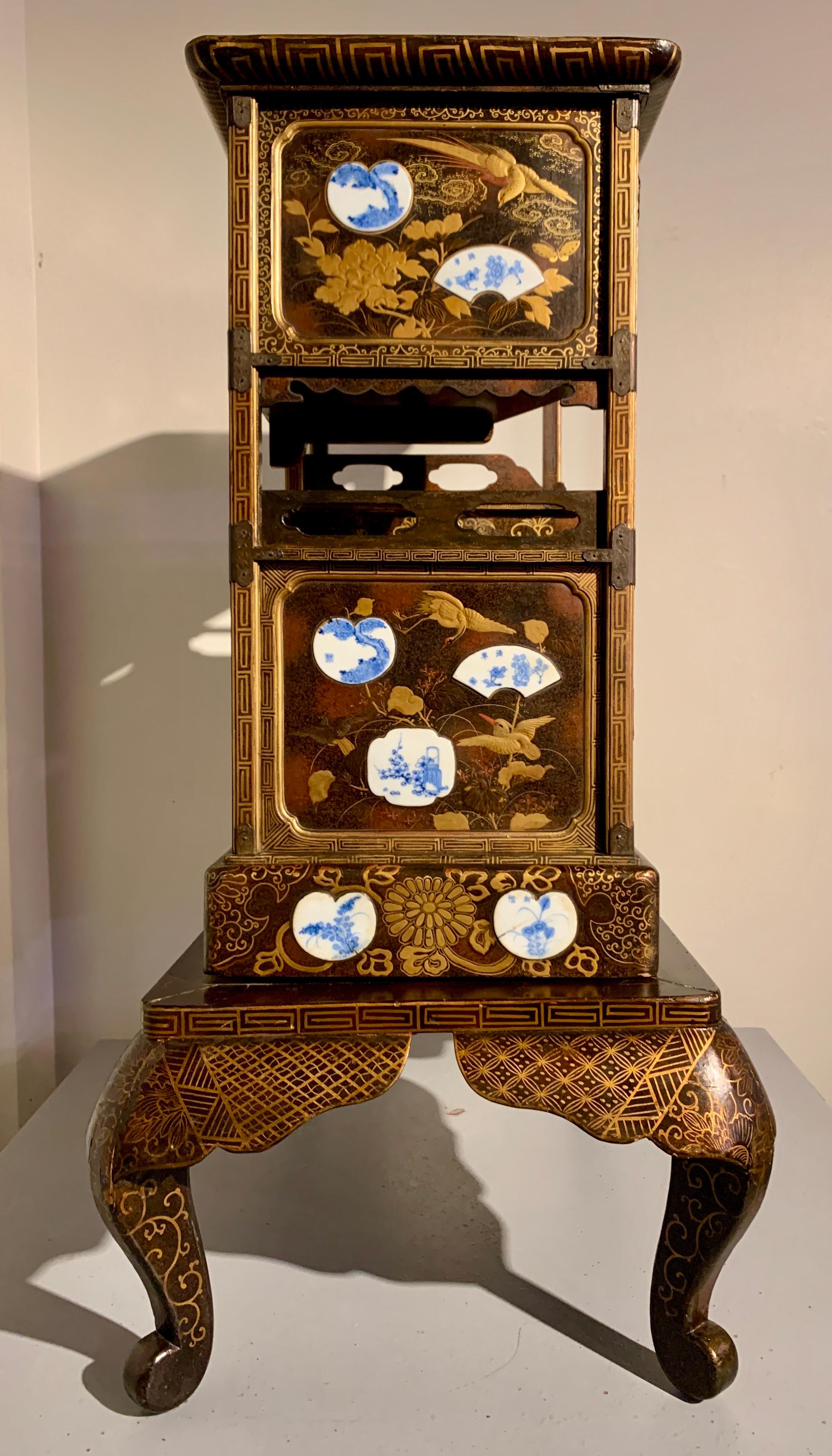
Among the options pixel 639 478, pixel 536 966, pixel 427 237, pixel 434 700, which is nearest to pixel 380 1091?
pixel 536 966

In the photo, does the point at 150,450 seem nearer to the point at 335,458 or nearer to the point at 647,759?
the point at 335,458

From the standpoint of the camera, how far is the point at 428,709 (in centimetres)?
126

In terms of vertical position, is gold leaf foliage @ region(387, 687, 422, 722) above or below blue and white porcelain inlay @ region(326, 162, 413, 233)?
below

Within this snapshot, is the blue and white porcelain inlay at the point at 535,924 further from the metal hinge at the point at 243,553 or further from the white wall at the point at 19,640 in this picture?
the white wall at the point at 19,640

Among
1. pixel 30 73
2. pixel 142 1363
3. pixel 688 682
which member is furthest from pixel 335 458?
pixel 142 1363

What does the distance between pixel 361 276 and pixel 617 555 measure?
475 mm

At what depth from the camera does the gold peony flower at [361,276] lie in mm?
1220

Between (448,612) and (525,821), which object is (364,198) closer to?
(448,612)

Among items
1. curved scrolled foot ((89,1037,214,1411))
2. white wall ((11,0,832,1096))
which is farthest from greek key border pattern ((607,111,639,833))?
white wall ((11,0,832,1096))

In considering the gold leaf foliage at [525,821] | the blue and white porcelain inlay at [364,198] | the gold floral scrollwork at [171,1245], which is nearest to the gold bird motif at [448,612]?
the gold leaf foliage at [525,821]

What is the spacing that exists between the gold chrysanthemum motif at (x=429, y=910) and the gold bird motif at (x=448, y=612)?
0.32 meters

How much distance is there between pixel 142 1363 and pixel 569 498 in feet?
3.81

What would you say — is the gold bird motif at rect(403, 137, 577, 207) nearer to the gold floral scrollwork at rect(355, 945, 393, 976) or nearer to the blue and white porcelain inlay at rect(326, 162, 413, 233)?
the blue and white porcelain inlay at rect(326, 162, 413, 233)

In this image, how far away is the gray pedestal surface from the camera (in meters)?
1.11
